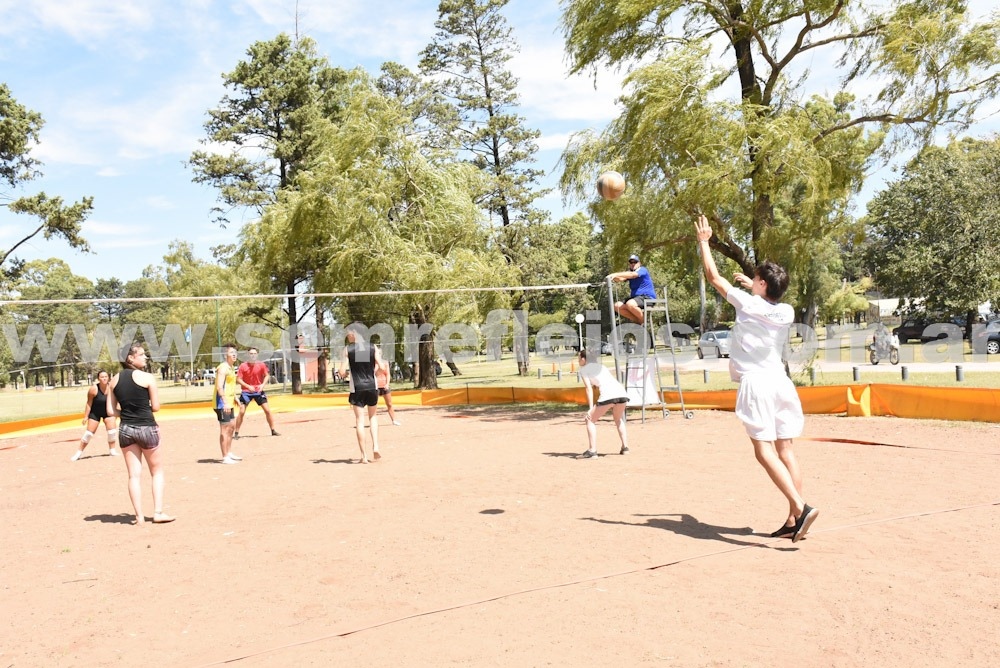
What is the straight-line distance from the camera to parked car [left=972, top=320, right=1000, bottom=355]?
3033cm

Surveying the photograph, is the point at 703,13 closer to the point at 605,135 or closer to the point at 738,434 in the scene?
the point at 605,135

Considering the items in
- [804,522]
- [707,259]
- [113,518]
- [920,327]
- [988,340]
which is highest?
[707,259]

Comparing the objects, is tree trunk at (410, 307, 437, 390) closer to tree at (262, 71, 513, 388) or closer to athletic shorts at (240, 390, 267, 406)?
tree at (262, 71, 513, 388)

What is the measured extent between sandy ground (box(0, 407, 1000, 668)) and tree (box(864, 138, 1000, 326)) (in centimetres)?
2855

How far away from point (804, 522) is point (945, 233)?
37.7m

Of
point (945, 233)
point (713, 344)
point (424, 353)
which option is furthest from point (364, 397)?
point (945, 233)

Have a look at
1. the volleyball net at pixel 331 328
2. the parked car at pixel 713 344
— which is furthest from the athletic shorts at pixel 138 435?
the parked car at pixel 713 344

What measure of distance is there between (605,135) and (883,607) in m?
16.1

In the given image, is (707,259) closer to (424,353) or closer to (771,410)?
(771,410)

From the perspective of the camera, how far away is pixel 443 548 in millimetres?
6535

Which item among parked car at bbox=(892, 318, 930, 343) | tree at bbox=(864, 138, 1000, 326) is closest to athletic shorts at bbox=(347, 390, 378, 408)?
tree at bbox=(864, 138, 1000, 326)

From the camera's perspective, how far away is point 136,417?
8.10m

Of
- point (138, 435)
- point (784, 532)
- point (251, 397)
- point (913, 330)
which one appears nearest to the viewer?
point (784, 532)

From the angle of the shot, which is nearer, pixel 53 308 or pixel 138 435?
pixel 138 435
